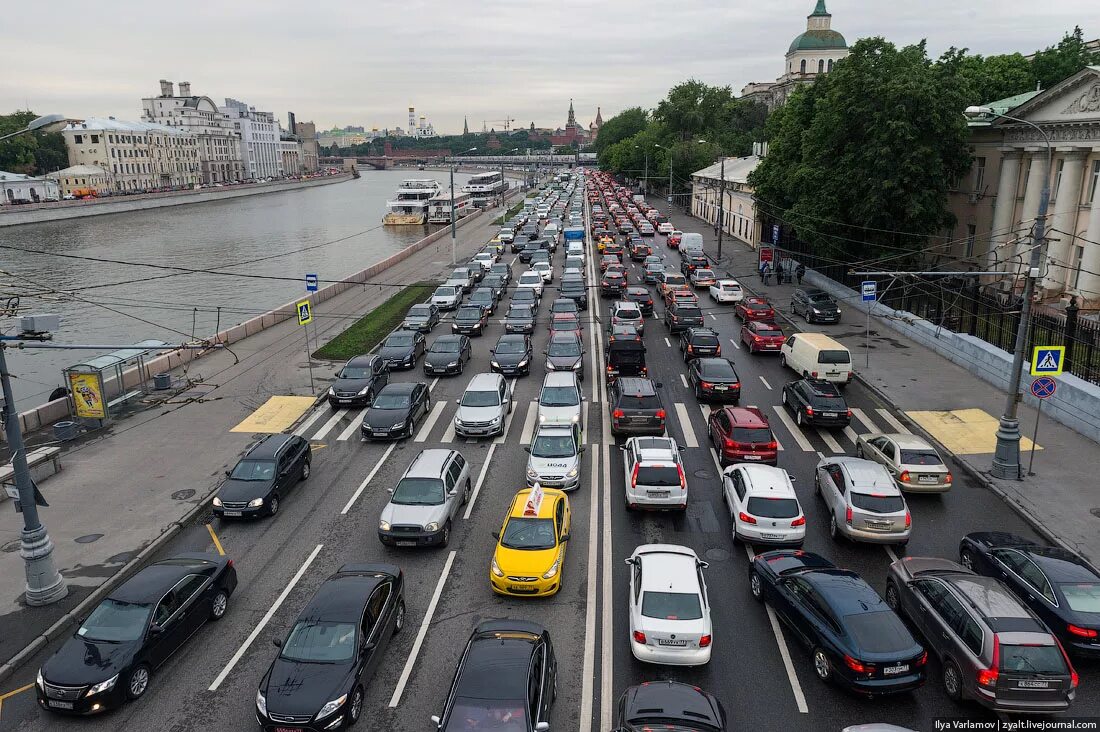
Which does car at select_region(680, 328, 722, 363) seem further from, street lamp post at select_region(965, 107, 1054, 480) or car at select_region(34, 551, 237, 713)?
car at select_region(34, 551, 237, 713)

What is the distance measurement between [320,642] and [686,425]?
47.4ft

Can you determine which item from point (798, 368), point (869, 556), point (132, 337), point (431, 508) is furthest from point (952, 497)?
point (132, 337)

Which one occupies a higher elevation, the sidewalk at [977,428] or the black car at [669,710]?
the black car at [669,710]

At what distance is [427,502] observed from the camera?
51.6 ft

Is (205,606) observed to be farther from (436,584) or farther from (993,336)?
(993,336)

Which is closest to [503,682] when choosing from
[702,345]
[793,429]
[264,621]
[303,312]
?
[264,621]

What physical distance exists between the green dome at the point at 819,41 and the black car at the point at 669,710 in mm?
146159

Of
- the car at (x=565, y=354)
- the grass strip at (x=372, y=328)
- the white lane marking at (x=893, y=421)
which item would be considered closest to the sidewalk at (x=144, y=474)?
the grass strip at (x=372, y=328)

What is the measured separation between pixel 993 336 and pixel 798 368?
9375 millimetres

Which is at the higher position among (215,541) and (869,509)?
(869,509)

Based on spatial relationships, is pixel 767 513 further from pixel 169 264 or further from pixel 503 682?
pixel 169 264

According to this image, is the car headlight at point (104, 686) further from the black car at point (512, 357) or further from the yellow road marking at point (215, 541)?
the black car at point (512, 357)

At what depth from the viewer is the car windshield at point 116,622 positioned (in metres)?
11.1

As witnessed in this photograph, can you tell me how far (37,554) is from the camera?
43.9ft
